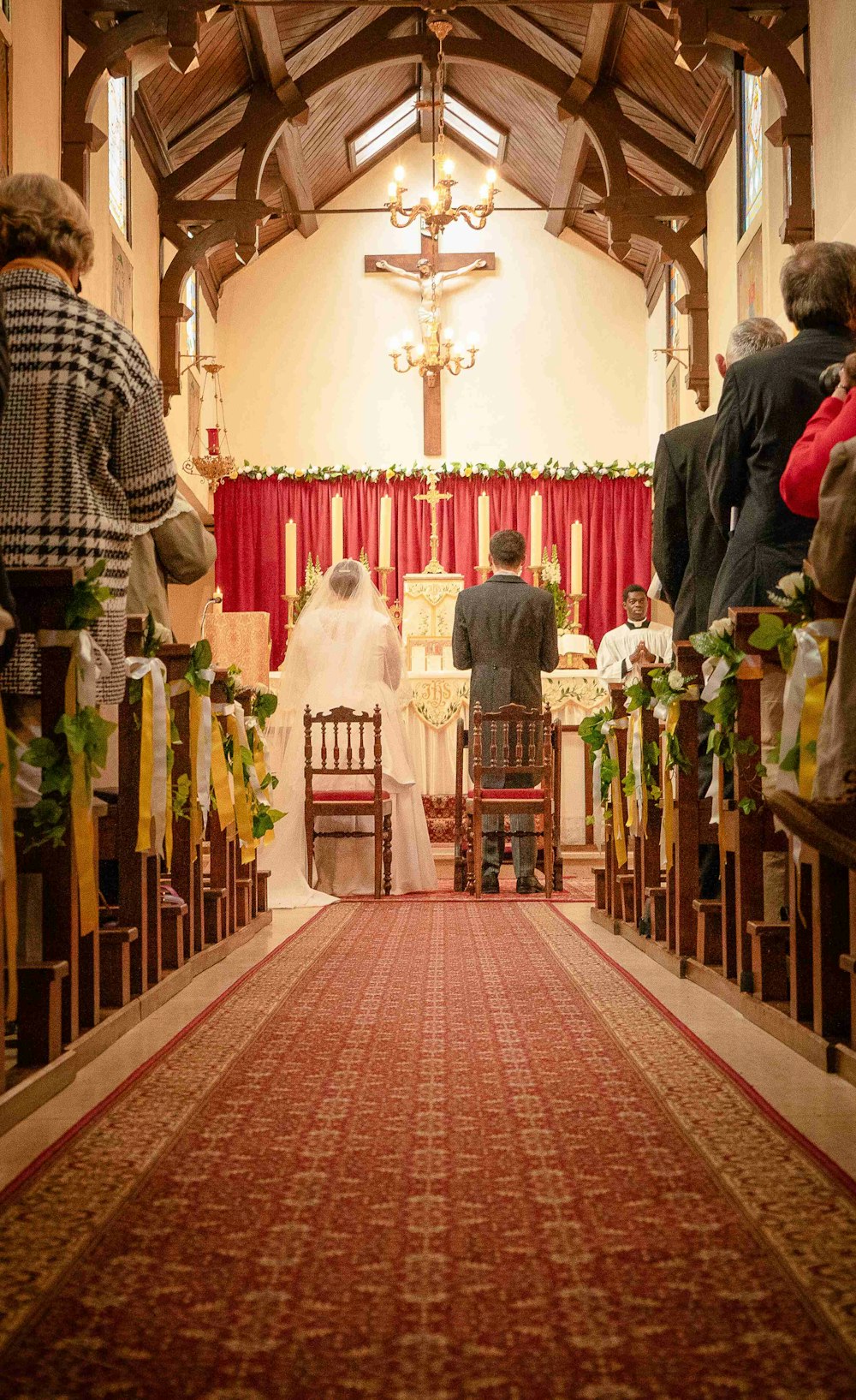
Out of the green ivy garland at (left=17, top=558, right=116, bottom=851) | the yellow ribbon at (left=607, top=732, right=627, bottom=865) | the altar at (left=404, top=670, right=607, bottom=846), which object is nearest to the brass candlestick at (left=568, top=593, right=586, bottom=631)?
the altar at (left=404, top=670, right=607, bottom=846)

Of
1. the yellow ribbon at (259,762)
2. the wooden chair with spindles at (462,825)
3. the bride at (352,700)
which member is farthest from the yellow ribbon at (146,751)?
the wooden chair with spindles at (462,825)

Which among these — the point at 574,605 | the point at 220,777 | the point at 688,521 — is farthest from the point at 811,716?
the point at 574,605

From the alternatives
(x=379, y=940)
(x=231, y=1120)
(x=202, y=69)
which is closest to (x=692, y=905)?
(x=379, y=940)

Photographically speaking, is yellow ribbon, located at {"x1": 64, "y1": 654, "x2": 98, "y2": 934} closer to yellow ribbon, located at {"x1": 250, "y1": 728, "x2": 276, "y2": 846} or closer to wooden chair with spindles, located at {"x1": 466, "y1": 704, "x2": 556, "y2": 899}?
yellow ribbon, located at {"x1": 250, "y1": 728, "x2": 276, "y2": 846}

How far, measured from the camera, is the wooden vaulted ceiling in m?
9.91

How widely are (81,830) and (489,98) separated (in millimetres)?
11961

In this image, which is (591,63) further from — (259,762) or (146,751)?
(146,751)

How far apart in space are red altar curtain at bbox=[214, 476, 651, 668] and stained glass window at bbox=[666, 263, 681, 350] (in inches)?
59.6

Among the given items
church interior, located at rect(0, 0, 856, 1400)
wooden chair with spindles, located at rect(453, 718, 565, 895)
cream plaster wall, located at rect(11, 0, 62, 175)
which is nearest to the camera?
church interior, located at rect(0, 0, 856, 1400)

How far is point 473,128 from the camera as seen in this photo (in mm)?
13969

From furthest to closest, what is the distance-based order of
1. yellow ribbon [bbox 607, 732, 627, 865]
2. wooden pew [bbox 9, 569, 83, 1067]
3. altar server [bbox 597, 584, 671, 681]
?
1. altar server [bbox 597, 584, 671, 681]
2. yellow ribbon [bbox 607, 732, 627, 865]
3. wooden pew [bbox 9, 569, 83, 1067]

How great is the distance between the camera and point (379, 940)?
15.4 ft

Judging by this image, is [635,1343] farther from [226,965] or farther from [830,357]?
[226,965]

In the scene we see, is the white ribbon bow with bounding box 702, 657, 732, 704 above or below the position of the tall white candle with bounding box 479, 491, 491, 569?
below
